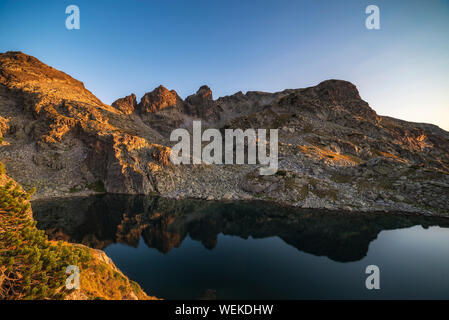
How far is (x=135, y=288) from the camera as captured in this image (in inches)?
500

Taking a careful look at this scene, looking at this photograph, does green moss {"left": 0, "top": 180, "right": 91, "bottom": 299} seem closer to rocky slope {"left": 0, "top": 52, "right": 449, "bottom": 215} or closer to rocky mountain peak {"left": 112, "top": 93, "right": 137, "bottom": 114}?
rocky slope {"left": 0, "top": 52, "right": 449, "bottom": 215}

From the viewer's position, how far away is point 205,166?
63625 mm

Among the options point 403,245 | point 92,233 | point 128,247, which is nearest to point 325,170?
point 403,245

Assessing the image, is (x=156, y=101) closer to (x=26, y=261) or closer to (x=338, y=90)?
(x=338, y=90)

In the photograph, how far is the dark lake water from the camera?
52.0 feet

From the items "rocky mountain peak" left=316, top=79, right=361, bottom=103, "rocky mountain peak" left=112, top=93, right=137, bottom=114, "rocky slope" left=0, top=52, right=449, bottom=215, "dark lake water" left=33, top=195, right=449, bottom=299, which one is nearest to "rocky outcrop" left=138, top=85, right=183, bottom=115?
"rocky mountain peak" left=112, top=93, right=137, bottom=114

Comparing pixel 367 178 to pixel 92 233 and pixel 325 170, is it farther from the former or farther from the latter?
pixel 92 233

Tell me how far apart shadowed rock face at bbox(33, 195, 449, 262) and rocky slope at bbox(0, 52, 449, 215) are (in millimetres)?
6466

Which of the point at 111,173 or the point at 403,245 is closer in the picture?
the point at 403,245

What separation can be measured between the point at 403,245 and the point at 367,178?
1144 inches

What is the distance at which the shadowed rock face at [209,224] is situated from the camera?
24859 mm

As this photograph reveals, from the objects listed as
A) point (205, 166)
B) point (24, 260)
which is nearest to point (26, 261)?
point (24, 260)

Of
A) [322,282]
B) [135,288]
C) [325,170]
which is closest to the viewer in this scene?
[135,288]
